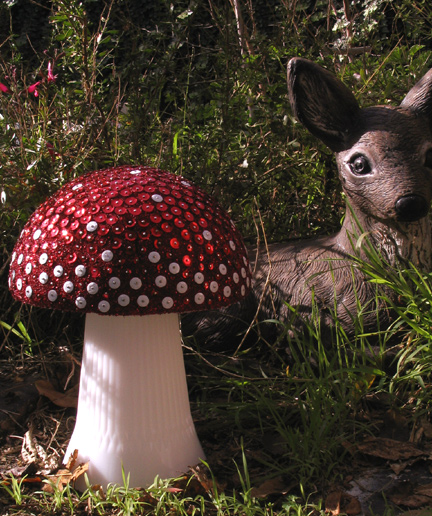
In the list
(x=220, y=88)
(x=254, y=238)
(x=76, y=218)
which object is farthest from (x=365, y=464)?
(x=220, y=88)

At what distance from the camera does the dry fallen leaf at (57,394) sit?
2545 millimetres

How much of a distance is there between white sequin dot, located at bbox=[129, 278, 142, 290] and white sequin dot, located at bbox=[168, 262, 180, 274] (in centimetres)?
10

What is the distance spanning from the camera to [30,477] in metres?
2.05

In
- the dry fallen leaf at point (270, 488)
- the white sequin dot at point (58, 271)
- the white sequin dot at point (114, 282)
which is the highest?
the white sequin dot at point (58, 271)

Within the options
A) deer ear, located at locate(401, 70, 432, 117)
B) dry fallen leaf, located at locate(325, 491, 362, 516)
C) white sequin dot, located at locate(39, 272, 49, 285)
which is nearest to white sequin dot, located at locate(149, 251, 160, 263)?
white sequin dot, located at locate(39, 272, 49, 285)

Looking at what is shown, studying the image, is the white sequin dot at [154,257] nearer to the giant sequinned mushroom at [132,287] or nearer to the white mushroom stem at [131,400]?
the giant sequinned mushroom at [132,287]

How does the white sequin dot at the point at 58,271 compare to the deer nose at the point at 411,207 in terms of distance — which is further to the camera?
the deer nose at the point at 411,207

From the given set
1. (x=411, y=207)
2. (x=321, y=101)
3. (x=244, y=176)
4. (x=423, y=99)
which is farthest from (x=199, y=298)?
(x=244, y=176)

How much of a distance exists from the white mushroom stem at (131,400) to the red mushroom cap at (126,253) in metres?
0.21

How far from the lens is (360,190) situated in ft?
7.68

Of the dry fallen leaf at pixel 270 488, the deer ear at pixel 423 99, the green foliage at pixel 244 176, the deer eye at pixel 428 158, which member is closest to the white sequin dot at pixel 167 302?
the green foliage at pixel 244 176

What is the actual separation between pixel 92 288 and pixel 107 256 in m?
0.11

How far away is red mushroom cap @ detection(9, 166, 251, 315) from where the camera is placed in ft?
5.60

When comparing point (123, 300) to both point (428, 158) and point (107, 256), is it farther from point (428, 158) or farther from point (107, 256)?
point (428, 158)
